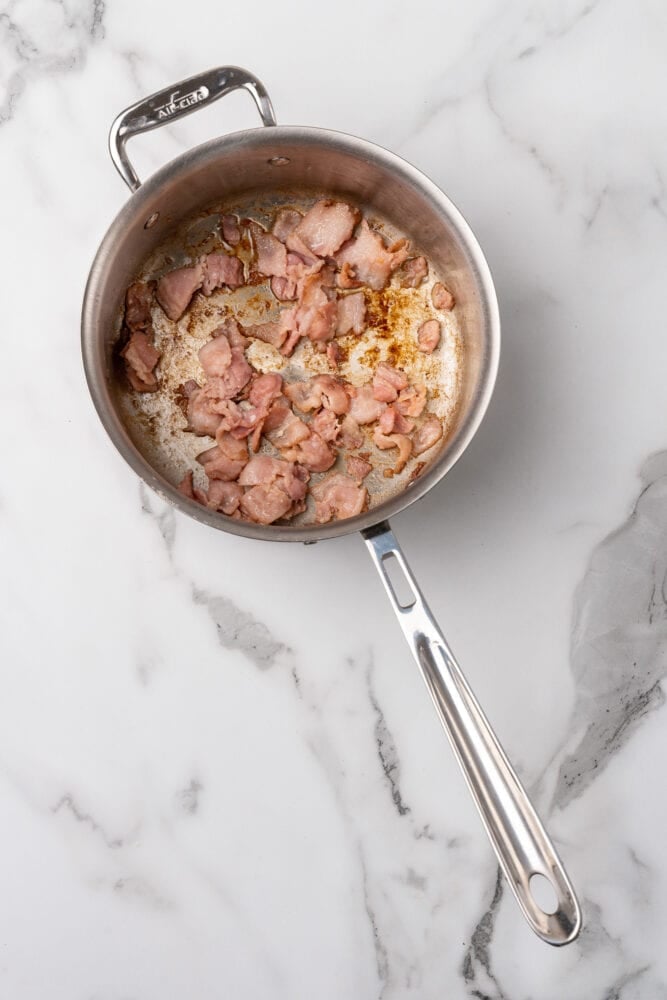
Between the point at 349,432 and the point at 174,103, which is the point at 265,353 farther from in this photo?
the point at 174,103

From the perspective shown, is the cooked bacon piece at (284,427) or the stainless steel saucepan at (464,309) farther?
the cooked bacon piece at (284,427)

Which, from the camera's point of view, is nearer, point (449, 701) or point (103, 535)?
point (449, 701)

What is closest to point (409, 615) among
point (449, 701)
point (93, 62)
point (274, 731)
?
point (449, 701)

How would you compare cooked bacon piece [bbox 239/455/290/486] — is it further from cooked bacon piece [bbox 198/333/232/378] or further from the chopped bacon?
the chopped bacon

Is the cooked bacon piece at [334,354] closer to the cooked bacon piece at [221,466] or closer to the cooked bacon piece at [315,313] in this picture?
the cooked bacon piece at [315,313]

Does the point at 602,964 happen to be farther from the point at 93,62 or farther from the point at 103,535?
the point at 93,62

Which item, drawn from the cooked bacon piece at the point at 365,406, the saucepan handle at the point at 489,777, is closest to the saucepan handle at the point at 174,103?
the cooked bacon piece at the point at 365,406
